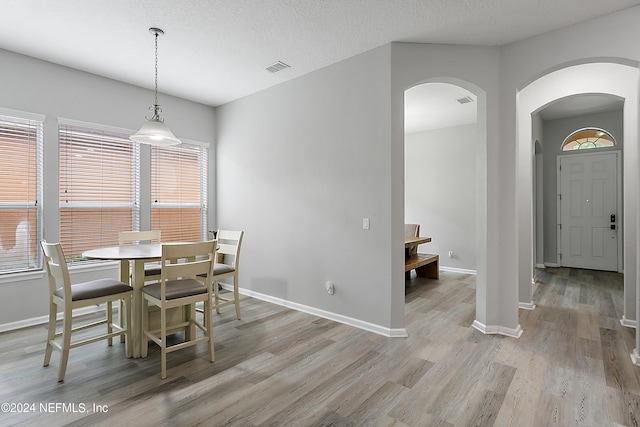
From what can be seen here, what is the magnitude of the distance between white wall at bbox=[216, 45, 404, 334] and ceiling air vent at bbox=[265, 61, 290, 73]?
31 cm

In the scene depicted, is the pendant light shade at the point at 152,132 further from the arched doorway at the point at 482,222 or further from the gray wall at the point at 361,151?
the arched doorway at the point at 482,222

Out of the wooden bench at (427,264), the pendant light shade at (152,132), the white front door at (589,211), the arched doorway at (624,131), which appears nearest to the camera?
the pendant light shade at (152,132)

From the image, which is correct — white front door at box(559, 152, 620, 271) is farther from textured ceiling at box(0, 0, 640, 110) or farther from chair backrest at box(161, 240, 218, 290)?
chair backrest at box(161, 240, 218, 290)

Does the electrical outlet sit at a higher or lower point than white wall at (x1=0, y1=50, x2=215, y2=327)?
lower

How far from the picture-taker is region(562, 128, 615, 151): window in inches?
244

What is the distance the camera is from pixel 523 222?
4.27m

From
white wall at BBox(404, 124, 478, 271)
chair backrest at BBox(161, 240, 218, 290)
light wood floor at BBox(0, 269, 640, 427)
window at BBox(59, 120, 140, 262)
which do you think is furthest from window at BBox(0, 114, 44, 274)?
white wall at BBox(404, 124, 478, 271)

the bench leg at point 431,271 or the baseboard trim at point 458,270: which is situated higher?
the bench leg at point 431,271

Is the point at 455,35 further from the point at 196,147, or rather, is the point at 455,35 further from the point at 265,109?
the point at 196,147

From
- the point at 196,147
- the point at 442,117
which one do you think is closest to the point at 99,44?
the point at 196,147

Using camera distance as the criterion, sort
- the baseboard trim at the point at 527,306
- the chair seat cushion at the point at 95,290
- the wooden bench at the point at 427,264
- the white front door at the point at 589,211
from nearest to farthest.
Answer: the chair seat cushion at the point at 95,290
the baseboard trim at the point at 527,306
the wooden bench at the point at 427,264
the white front door at the point at 589,211

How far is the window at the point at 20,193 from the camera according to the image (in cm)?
335

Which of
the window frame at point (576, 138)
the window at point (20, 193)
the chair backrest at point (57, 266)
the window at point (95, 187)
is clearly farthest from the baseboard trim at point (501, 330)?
the window frame at point (576, 138)

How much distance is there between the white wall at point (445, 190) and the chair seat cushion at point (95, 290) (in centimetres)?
554
